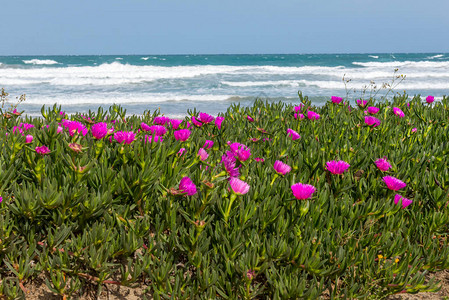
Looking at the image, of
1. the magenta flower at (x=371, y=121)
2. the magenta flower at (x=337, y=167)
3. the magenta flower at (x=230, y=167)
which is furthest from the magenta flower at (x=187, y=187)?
the magenta flower at (x=371, y=121)

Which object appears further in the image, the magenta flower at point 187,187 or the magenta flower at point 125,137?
the magenta flower at point 125,137

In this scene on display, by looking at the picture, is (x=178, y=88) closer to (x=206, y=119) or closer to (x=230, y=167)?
(x=206, y=119)

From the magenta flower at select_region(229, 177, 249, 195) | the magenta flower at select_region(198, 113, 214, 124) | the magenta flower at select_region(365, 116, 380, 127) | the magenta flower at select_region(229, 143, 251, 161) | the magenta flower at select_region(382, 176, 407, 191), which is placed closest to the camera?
the magenta flower at select_region(229, 177, 249, 195)

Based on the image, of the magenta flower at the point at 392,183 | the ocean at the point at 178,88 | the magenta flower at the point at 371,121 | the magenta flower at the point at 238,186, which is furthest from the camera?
the ocean at the point at 178,88

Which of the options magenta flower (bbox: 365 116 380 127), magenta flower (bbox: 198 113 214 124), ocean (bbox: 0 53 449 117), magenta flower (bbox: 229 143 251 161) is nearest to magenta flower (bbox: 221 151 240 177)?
magenta flower (bbox: 229 143 251 161)

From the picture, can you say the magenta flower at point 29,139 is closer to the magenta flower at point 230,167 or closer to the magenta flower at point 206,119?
the magenta flower at point 230,167

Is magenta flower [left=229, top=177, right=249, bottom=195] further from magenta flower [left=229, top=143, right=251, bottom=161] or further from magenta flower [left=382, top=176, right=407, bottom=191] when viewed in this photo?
magenta flower [left=382, top=176, right=407, bottom=191]

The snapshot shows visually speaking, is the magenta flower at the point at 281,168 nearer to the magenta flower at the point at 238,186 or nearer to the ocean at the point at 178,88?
the magenta flower at the point at 238,186

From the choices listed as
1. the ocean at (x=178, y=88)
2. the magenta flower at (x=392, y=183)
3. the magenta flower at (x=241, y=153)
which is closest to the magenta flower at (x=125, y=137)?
the magenta flower at (x=241, y=153)

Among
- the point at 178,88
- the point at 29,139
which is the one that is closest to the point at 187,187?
the point at 29,139

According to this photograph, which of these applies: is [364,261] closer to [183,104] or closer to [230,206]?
[230,206]

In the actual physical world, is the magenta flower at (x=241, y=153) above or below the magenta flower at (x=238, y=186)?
above

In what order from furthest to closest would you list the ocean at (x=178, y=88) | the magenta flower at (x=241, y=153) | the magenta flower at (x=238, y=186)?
the ocean at (x=178, y=88) < the magenta flower at (x=241, y=153) < the magenta flower at (x=238, y=186)

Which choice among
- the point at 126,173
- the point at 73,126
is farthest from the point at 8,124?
the point at 126,173
